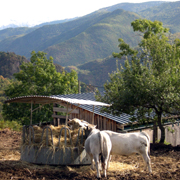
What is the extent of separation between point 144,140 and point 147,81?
419cm

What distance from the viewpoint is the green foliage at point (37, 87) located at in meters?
31.5

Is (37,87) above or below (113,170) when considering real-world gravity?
below

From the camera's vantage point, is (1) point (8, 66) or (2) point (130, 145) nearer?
(2) point (130, 145)

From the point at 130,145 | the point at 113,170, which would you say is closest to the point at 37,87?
the point at 113,170

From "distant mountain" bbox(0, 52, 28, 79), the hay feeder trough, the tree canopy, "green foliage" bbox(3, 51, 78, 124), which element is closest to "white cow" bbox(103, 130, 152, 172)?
the hay feeder trough

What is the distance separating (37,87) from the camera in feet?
111

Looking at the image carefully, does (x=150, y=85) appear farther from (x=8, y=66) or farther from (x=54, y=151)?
(x=8, y=66)

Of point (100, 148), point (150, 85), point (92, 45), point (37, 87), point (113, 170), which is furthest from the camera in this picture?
point (92, 45)

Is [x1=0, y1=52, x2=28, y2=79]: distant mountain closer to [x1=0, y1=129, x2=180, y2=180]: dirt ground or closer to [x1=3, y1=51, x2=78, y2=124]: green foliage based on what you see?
[x1=3, y1=51, x2=78, y2=124]: green foliage

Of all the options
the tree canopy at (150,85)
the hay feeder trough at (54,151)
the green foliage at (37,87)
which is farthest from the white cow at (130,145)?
the green foliage at (37,87)

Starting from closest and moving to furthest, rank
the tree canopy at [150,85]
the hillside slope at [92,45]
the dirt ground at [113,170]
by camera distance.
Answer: the dirt ground at [113,170] → the tree canopy at [150,85] → the hillside slope at [92,45]

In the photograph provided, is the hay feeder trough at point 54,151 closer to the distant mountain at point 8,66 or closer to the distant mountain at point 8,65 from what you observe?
the distant mountain at point 8,66

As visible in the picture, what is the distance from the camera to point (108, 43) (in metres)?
169

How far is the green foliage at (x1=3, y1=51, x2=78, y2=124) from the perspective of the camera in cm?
3145
